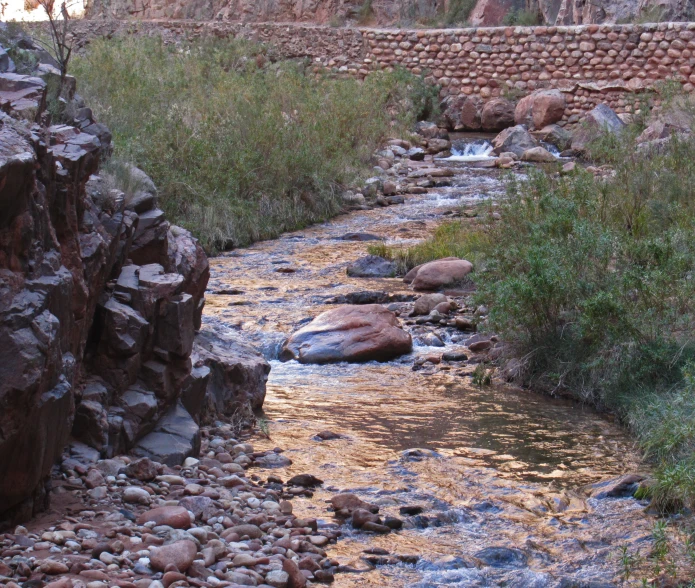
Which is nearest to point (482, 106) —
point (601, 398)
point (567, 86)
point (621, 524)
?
point (567, 86)

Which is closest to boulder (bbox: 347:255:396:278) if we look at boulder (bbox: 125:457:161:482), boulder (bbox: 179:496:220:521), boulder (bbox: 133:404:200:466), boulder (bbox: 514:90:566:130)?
boulder (bbox: 133:404:200:466)

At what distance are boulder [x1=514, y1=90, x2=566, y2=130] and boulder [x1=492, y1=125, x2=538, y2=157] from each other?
1774mm

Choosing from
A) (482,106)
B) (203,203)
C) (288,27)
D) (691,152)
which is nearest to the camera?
(691,152)

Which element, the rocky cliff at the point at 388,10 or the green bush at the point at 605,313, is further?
the rocky cliff at the point at 388,10

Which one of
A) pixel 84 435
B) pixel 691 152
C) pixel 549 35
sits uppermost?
pixel 549 35

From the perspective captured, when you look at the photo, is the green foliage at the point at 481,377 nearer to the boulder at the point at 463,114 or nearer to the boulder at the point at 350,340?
the boulder at the point at 350,340

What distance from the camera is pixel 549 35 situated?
73.5 ft

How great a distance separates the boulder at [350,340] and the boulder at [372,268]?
2.40 metres

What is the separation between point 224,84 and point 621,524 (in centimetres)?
1151

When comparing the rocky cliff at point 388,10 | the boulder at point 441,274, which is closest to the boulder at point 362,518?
the boulder at point 441,274

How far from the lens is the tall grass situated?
460 inches

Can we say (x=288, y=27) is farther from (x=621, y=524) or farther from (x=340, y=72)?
(x=621, y=524)

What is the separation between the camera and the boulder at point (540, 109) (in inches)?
813

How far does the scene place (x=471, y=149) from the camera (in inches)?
770
